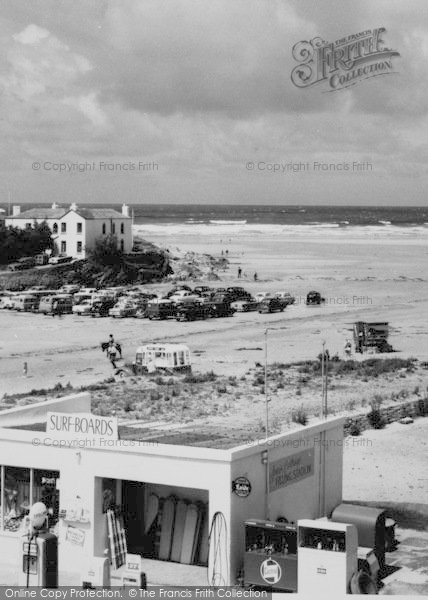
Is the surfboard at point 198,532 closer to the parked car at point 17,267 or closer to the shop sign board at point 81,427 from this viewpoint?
the shop sign board at point 81,427

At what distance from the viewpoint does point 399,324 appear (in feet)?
182

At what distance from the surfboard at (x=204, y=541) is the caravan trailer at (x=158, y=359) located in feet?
72.6

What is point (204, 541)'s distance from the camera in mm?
17734

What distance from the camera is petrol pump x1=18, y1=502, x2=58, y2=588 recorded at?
14836 millimetres

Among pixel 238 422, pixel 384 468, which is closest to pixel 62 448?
pixel 384 468

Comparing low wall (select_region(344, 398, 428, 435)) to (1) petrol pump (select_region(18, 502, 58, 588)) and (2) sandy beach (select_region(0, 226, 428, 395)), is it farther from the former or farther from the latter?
(1) petrol pump (select_region(18, 502, 58, 588))

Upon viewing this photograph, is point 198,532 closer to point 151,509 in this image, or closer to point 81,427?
point 151,509

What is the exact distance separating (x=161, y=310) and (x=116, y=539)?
4060cm

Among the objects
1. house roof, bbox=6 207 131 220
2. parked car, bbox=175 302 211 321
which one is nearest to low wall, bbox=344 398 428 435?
parked car, bbox=175 302 211 321

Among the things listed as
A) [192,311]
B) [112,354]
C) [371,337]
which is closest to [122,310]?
[192,311]

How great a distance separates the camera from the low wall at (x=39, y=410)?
66.4 ft

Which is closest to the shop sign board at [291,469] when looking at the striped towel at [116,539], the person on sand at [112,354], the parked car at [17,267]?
the striped towel at [116,539]

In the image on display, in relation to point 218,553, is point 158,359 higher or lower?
lower

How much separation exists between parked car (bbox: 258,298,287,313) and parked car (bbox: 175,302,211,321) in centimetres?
303
